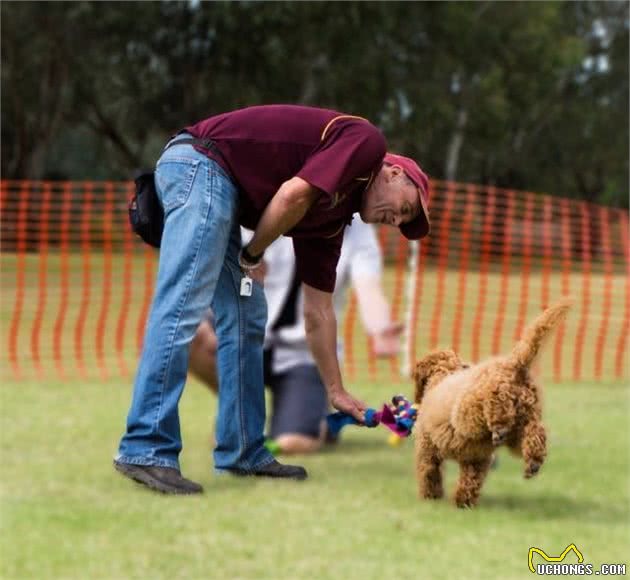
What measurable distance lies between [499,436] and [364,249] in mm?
6097

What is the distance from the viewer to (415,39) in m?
36.1

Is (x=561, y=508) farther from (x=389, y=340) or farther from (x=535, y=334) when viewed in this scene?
(x=535, y=334)

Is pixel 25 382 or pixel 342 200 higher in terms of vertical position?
pixel 342 200

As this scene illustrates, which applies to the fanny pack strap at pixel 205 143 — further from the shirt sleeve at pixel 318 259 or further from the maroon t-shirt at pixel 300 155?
the shirt sleeve at pixel 318 259

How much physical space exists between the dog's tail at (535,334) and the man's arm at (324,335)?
71cm

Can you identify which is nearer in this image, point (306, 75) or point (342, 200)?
point (342, 200)

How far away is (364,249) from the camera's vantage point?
7.75 m

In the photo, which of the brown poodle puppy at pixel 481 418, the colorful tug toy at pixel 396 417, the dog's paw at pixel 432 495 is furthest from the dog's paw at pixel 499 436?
the colorful tug toy at pixel 396 417

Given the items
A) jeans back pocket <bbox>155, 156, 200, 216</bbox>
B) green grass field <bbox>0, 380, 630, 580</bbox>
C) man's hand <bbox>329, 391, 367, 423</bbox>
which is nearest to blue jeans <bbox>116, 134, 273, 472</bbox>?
jeans back pocket <bbox>155, 156, 200, 216</bbox>

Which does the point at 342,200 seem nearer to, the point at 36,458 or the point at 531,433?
the point at 531,433

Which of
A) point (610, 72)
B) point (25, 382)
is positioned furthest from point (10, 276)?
point (610, 72)

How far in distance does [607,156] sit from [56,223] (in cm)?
2893

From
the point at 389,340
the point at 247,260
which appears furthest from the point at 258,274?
the point at 389,340

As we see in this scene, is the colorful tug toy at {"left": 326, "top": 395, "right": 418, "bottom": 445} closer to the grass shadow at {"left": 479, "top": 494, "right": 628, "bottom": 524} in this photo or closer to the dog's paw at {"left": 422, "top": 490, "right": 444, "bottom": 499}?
the dog's paw at {"left": 422, "top": 490, "right": 444, "bottom": 499}
